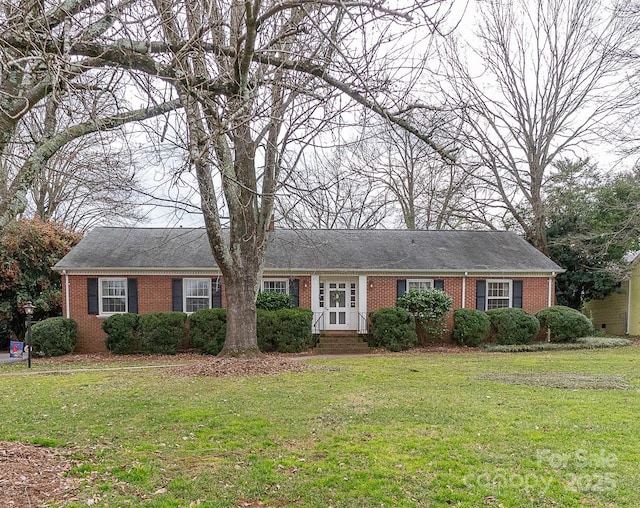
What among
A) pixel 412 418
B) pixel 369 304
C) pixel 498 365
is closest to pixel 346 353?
pixel 369 304

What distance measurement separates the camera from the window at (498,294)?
16781 millimetres

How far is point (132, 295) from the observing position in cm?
1541

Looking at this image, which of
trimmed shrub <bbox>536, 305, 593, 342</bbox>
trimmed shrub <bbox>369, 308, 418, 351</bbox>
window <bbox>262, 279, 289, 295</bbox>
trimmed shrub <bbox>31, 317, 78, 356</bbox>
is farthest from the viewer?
window <bbox>262, 279, 289, 295</bbox>

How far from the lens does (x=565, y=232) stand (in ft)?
64.8

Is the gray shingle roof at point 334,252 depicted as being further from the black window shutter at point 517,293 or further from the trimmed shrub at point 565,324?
the trimmed shrub at point 565,324

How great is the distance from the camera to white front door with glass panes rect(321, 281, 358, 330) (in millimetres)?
16734

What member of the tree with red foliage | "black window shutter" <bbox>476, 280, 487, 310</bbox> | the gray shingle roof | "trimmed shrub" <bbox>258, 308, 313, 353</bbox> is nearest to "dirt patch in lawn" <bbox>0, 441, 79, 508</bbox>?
"trimmed shrub" <bbox>258, 308, 313, 353</bbox>

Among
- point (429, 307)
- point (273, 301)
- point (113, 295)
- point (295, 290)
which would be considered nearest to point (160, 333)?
point (113, 295)

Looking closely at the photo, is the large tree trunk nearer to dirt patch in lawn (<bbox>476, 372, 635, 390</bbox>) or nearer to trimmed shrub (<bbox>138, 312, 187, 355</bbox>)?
trimmed shrub (<bbox>138, 312, 187, 355</bbox>)

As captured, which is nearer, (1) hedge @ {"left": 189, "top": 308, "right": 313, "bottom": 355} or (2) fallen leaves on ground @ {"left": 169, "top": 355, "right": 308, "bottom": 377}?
(2) fallen leaves on ground @ {"left": 169, "top": 355, "right": 308, "bottom": 377}

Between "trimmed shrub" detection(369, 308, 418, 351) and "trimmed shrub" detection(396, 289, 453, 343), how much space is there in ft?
1.40

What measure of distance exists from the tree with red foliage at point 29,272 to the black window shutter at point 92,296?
2603mm

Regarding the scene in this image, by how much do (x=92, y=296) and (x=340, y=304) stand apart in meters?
8.56

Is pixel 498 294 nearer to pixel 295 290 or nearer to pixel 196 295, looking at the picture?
pixel 295 290
